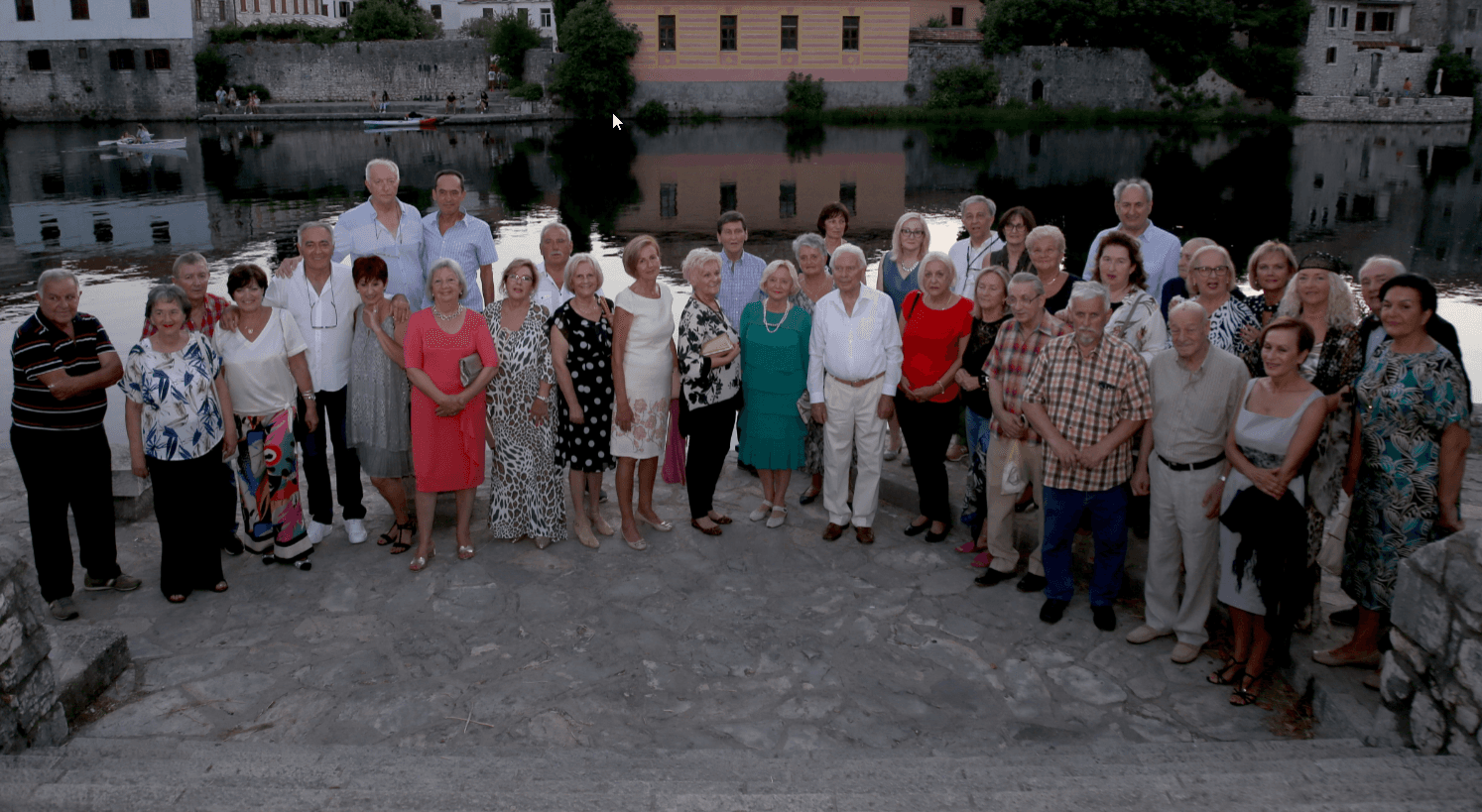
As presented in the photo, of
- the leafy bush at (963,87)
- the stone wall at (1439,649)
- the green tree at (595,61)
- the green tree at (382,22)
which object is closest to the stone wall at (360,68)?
the green tree at (382,22)

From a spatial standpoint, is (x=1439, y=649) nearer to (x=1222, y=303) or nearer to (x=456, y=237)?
(x=1222, y=303)

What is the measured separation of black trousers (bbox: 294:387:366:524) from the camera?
5.46 metres

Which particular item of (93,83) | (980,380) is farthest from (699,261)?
(93,83)

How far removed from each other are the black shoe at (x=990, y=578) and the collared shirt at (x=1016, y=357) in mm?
700

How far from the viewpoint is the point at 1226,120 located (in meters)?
46.6

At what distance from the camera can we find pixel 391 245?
5.90 meters

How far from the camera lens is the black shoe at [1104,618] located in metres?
4.57

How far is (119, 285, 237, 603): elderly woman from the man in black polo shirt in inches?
6.9

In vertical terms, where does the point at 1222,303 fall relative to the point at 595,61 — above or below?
below

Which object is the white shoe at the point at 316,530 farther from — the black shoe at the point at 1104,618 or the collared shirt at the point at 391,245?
the black shoe at the point at 1104,618

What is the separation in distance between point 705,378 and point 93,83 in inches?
2053

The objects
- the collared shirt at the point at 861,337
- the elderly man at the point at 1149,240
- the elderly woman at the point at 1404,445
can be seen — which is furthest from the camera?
the elderly man at the point at 1149,240

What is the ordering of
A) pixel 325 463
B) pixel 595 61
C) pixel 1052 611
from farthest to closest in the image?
pixel 595 61, pixel 325 463, pixel 1052 611

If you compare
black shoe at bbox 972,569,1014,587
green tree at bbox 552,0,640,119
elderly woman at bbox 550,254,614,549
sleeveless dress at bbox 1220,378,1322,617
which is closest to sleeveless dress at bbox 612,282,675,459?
elderly woman at bbox 550,254,614,549
